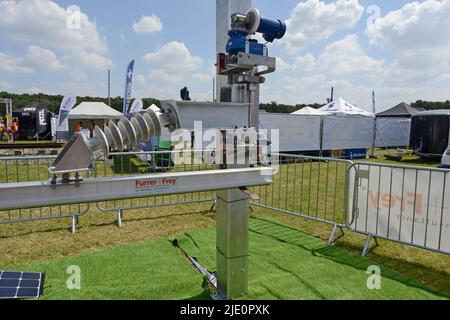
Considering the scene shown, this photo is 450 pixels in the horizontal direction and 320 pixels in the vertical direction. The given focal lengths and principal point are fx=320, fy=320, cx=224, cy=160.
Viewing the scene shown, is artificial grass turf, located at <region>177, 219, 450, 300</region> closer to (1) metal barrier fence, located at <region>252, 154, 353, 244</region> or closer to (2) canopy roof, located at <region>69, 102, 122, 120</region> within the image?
(1) metal barrier fence, located at <region>252, 154, 353, 244</region>

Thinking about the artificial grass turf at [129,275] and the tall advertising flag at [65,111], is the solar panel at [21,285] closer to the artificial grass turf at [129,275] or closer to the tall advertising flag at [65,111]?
the artificial grass turf at [129,275]

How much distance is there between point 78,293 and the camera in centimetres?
326

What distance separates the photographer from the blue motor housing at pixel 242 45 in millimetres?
2523

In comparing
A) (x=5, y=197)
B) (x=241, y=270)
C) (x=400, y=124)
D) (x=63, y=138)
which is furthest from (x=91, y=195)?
(x=63, y=138)

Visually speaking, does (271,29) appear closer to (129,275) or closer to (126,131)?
(126,131)

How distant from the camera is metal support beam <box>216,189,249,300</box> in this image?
9.11 feet

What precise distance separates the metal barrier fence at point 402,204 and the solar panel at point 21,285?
13.3 ft

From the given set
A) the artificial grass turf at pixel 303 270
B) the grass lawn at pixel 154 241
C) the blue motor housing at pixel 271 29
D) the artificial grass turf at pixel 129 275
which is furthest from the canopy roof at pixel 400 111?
the blue motor housing at pixel 271 29

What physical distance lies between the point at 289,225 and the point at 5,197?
462 cm

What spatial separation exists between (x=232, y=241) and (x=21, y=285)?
2.34 metres

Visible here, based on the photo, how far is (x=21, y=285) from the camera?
3.35m

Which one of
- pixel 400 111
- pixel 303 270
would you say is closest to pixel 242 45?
pixel 303 270

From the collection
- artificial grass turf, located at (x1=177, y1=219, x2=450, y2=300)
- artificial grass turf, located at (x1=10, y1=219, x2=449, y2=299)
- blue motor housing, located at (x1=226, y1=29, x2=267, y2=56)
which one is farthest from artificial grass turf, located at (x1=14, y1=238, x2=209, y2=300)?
blue motor housing, located at (x1=226, y1=29, x2=267, y2=56)

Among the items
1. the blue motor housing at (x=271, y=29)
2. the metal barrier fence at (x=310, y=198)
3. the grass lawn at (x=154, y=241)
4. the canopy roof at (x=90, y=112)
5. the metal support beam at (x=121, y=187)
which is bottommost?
the grass lawn at (x=154, y=241)
